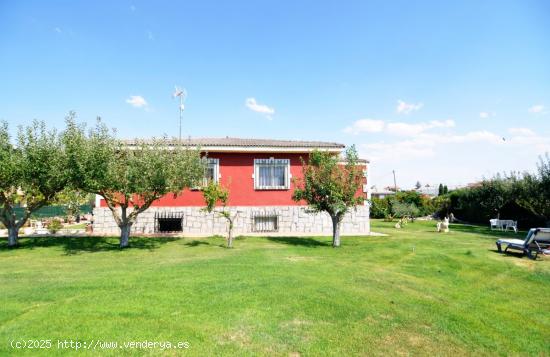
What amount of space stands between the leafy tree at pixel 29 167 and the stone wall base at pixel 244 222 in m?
4.62

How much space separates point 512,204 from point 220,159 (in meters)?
25.2

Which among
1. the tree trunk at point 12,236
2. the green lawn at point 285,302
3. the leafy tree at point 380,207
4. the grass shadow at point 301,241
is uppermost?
the leafy tree at point 380,207

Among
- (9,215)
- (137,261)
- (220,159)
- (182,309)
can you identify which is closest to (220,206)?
(220,159)

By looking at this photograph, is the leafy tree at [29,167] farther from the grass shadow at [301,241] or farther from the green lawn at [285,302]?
the grass shadow at [301,241]

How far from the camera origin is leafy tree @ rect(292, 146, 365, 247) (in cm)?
1477

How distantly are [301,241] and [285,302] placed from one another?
32.3ft

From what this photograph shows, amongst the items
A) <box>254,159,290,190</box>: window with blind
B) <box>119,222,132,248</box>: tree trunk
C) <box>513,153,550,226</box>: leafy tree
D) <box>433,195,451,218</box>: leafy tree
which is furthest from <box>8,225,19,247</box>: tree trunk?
<box>433,195,451,218</box>: leafy tree

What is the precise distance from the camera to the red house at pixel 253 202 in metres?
19.5

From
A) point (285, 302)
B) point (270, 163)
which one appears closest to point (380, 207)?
point (270, 163)

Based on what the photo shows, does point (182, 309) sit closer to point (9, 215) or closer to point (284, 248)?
point (284, 248)

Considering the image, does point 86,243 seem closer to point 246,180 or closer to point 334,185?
point 246,180

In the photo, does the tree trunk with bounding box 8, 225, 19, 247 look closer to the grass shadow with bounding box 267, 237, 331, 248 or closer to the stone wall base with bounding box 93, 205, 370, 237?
the stone wall base with bounding box 93, 205, 370, 237

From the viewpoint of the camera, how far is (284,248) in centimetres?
1423

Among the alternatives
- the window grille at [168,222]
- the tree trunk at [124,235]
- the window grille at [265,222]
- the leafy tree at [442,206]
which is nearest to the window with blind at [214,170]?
the window grille at [168,222]
